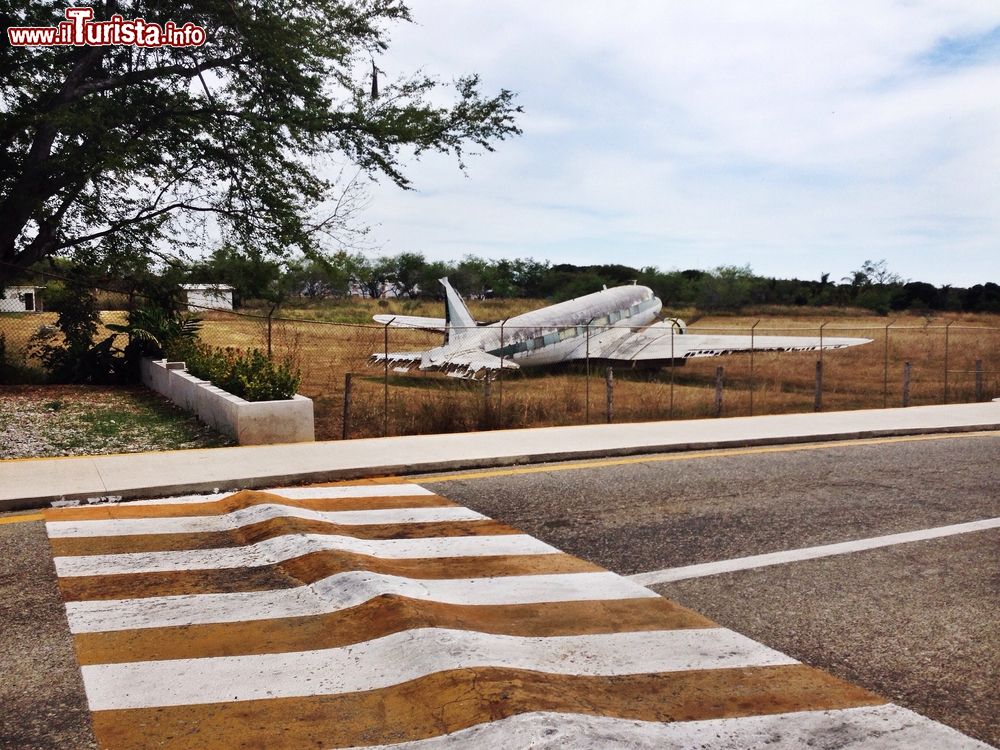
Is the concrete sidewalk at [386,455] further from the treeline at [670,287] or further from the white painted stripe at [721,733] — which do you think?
the treeline at [670,287]

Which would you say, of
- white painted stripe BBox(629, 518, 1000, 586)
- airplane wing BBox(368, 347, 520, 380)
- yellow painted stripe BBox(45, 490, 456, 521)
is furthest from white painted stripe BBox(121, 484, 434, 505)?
airplane wing BBox(368, 347, 520, 380)

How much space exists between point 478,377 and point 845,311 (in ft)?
233

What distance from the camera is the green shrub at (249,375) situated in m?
12.8

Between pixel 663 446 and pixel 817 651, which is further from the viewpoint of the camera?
pixel 663 446

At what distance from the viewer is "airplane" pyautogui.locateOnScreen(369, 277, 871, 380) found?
24.4 meters

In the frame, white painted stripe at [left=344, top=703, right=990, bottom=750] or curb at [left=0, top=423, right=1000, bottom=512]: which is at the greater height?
curb at [left=0, top=423, right=1000, bottom=512]

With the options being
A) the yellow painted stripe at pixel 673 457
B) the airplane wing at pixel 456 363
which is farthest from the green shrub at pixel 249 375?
the airplane wing at pixel 456 363

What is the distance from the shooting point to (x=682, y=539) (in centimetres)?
747

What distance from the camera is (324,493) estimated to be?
30.0 feet

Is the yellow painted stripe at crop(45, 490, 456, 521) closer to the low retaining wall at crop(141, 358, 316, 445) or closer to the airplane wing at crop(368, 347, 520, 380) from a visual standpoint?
the low retaining wall at crop(141, 358, 316, 445)

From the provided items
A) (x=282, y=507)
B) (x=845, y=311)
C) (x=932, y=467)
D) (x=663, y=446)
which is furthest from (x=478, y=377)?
(x=845, y=311)

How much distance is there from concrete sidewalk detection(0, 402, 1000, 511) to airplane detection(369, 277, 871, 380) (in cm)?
917

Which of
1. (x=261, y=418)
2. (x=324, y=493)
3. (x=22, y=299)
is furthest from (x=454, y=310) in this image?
(x=324, y=493)

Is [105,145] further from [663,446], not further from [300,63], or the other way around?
[663,446]
